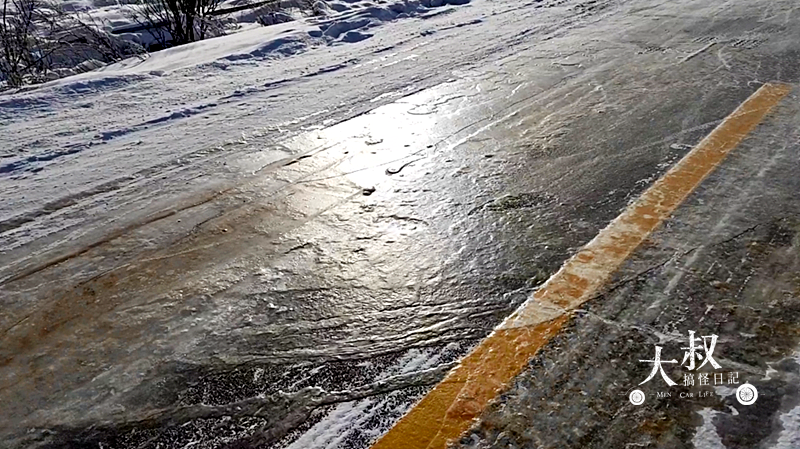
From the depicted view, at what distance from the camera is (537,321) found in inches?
92.7

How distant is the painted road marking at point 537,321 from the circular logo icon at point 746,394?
0.53m

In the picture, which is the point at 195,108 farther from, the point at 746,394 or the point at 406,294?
the point at 746,394

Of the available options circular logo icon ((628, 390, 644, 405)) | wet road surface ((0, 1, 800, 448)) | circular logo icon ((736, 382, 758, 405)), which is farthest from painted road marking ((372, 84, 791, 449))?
circular logo icon ((736, 382, 758, 405))

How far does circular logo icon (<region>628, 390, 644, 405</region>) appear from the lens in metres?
2.01

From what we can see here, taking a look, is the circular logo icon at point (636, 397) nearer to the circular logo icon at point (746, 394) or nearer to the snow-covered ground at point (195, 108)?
the circular logo icon at point (746, 394)

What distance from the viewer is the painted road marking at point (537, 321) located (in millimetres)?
1955

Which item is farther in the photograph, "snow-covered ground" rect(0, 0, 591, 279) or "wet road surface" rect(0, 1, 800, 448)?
"snow-covered ground" rect(0, 0, 591, 279)

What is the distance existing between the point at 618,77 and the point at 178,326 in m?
3.63

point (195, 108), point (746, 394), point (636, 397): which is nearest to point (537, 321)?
point (636, 397)

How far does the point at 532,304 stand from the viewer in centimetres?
246

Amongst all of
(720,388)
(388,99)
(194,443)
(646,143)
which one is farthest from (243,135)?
(720,388)

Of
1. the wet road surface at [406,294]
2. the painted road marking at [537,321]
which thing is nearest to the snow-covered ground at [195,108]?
the wet road surface at [406,294]

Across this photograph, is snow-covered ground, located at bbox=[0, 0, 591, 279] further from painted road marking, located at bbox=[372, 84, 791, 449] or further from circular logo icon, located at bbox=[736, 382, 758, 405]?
circular logo icon, located at bbox=[736, 382, 758, 405]

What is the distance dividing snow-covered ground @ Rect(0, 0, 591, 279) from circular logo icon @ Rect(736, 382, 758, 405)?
2.43m
